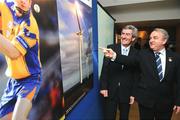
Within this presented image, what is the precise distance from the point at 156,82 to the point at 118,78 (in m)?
0.45

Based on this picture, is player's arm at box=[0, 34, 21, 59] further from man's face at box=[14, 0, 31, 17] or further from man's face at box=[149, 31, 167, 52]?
man's face at box=[149, 31, 167, 52]

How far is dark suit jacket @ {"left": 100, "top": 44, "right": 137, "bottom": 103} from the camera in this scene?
251cm

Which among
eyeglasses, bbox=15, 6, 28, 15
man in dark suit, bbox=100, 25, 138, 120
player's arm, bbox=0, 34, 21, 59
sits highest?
eyeglasses, bbox=15, 6, 28, 15

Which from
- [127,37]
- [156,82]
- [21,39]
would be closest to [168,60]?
[156,82]

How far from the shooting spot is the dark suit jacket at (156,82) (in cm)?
229

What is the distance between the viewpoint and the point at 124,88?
251cm

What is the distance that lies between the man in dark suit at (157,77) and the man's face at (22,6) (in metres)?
1.35

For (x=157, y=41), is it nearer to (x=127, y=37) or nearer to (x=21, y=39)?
(x=127, y=37)

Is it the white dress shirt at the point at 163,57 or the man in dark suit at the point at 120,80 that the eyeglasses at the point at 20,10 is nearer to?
the man in dark suit at the point at 120,80

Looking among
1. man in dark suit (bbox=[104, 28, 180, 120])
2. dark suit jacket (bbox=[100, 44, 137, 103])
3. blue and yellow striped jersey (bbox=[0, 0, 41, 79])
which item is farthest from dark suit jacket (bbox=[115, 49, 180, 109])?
blue and yellow striped jersey (bbox=[0, 0, 41, 79])

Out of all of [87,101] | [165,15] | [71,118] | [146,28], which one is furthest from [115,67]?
[146,28]

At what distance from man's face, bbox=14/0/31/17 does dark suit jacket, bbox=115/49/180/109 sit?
56.7 inches

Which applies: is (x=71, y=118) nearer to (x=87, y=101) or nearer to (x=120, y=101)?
(x=87, y=101)

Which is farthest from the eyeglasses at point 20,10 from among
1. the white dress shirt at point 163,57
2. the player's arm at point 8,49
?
the white dress shirt at point 163,57
